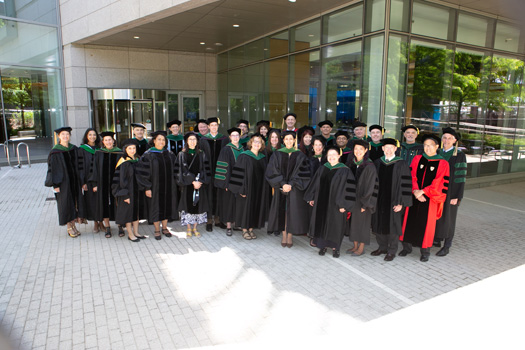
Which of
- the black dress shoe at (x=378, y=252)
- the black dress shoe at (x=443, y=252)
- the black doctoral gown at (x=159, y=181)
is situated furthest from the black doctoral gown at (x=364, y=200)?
the black doctoral gown at (x=159, y=181)

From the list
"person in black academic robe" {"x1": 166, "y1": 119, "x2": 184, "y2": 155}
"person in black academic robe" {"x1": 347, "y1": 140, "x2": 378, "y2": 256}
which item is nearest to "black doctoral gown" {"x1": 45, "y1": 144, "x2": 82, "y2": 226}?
"person in black academic robe" {"x1": 166, "y1": 119, "x2": 184, "y2": 155}

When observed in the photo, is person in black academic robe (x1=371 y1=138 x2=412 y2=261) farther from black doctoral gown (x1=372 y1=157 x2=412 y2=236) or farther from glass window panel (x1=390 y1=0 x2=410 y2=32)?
glass window panel (x1=390 y1=0 x2=410 y2=32)

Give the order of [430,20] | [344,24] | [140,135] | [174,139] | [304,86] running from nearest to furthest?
[140,135] < [174,139] < [430,20] < [344,24] < [304,86]

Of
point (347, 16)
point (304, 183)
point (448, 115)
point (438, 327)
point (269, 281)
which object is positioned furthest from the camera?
point (448, 115)

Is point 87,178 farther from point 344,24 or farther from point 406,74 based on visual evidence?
point 406,74

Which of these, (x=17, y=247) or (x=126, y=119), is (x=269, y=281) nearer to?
(x=17, y=247)

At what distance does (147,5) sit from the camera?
9.58 metres

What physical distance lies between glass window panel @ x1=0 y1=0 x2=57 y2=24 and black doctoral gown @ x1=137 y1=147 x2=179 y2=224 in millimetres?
11402

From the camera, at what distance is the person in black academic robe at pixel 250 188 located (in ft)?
19.6

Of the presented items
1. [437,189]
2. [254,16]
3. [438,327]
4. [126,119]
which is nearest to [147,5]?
[254,16]

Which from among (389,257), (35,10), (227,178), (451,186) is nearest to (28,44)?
(35,10)

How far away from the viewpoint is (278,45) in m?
12.2

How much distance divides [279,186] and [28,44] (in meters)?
13.3

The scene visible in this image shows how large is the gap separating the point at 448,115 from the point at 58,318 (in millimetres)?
10105
